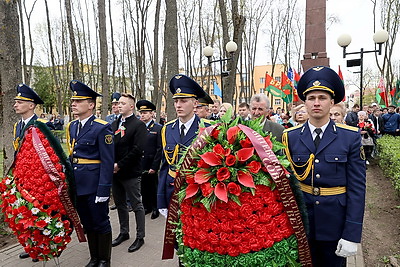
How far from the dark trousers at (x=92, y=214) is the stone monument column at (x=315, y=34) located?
915 centimetres

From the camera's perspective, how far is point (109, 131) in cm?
376

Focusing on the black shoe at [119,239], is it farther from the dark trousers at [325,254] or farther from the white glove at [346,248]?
the white glove at [346,248]

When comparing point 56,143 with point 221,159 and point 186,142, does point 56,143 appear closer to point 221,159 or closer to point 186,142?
point 186,142

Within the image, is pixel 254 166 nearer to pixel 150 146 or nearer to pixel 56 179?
pixel 56 179

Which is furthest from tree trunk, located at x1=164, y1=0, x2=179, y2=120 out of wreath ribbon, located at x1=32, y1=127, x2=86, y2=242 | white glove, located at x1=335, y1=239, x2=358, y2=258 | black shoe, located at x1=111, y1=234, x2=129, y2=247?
white glove, located at x1=335, y1=239, x2=358, y2=258

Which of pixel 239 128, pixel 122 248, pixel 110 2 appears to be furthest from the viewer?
pixel 110 2

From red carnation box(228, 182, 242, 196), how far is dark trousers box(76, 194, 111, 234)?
228 cm

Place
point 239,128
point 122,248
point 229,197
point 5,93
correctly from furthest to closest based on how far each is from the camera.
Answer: point 5,93
point 122,248
point 239,128
point 229,197

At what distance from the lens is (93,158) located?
3670 millimetres

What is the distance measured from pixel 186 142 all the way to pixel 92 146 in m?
1.24

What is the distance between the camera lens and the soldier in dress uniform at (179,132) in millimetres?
3258

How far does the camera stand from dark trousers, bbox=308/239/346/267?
96.7 inches

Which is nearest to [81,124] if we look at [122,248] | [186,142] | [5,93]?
[186,142]

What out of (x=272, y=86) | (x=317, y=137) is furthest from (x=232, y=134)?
(x=272, y=86)
